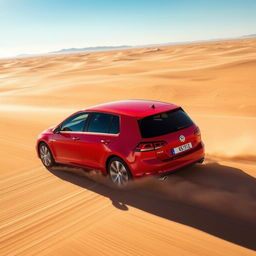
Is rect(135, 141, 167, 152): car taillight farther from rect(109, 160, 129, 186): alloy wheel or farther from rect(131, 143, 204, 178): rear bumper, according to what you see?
rect(109, 160, 129, 186): alloy wheel

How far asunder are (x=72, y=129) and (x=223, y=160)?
10.8ft

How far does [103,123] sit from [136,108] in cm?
68

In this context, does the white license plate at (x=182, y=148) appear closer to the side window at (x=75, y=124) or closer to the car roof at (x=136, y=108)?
the car roof at (x=136, y=108)

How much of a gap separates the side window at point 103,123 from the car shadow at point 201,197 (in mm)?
1004

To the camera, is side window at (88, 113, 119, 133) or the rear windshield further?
side window at (88, 113, 119, 133)

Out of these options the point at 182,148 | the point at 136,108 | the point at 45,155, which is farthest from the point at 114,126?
the point at 45,155

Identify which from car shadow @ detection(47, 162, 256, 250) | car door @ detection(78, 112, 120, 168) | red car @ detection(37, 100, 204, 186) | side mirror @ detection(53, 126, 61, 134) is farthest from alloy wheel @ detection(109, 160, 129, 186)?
side mirror @ detection(53, 126, 61, 134)

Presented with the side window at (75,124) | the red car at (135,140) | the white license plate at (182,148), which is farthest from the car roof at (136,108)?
the white license plate at (182,148)

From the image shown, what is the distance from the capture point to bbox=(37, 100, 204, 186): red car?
247 inches

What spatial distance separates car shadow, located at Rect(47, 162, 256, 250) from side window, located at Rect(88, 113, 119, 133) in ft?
3.29

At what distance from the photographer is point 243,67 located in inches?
1109

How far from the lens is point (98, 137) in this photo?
23.1 ft

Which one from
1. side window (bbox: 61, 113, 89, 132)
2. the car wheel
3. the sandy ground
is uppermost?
side window (bbox: 61, 113, 89, 132)

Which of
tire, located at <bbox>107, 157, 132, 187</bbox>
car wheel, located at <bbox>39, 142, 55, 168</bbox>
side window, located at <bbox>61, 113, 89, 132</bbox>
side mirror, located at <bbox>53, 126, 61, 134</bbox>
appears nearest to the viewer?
tire, located at <bbox>107, 157, 132, 187</bbox>
